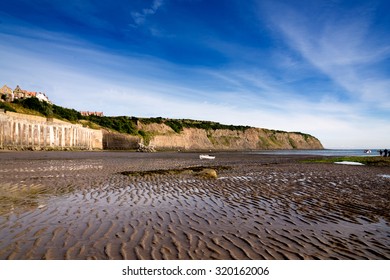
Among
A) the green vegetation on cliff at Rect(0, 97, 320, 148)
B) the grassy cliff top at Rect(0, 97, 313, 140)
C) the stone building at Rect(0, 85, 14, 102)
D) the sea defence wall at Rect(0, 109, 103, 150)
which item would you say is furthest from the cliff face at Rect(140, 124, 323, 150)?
the stone building at Rect(0, 85, 14, 102)

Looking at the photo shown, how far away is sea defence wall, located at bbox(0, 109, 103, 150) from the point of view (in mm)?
44844

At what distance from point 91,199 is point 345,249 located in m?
8.73

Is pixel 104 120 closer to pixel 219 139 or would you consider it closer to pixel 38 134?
pixel 38 134

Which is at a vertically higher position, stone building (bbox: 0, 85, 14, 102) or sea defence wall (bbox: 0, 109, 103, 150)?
stone building (bbox: 0, 85, 14, 102)

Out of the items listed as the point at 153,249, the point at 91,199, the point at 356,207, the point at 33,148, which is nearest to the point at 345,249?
the point at 153,249

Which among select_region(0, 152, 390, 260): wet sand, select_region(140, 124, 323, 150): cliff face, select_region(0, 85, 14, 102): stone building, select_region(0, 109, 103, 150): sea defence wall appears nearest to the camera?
select_region(0, 152, 390, 260): wet sand

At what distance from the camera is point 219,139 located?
14962cm

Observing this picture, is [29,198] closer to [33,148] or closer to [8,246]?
[8,246]

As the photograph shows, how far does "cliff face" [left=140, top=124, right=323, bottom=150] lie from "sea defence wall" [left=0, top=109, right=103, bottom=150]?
46.1 meters

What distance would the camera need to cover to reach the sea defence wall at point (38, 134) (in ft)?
→ 147

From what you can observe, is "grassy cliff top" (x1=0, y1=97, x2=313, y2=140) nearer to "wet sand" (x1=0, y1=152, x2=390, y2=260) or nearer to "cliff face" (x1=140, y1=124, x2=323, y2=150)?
"cliff face" (x1=140, y1=124, x2=323, y2=150)

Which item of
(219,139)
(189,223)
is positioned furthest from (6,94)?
(189,223)

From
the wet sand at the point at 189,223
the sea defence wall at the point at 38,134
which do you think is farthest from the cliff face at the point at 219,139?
the wet sand at the point at 189,223
